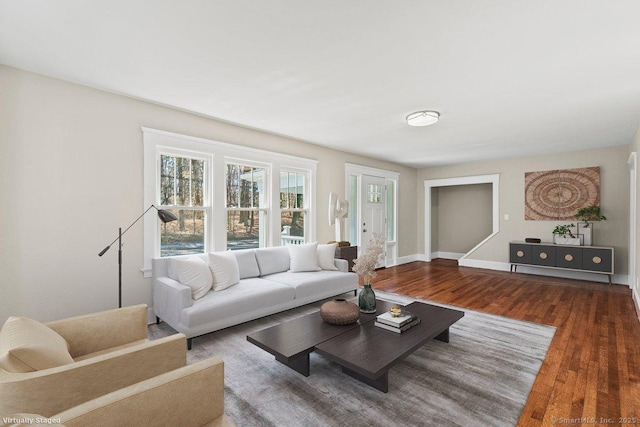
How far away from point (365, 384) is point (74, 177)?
3.28 meters

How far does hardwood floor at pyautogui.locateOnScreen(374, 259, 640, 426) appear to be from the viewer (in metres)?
1.98

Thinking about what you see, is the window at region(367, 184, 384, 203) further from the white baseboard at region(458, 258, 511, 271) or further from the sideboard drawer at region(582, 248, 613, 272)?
the sideboard drawer at region(582, 248, 613, 272)

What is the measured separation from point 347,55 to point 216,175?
2436mm

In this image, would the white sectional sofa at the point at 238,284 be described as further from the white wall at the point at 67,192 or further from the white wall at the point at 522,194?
the white wall at the point at 522,194

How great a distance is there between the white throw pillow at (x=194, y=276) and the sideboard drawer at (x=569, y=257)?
6232 mm

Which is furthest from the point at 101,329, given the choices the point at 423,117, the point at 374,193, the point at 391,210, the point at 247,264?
the point at 391,210

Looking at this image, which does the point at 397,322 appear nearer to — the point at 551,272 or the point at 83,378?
the point at 83,378

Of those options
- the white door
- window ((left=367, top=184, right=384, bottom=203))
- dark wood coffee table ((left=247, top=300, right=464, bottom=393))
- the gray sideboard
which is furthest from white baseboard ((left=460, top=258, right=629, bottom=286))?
dark wood coffee table ((left=247, top=300, right=464, bottom=393))

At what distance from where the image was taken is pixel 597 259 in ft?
17.4

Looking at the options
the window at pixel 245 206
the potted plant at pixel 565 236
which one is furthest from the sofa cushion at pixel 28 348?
the potted plant at pixel 565 236

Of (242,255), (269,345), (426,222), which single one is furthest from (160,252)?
(426,222)

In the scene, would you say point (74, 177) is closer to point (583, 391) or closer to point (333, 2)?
point (333, 2)

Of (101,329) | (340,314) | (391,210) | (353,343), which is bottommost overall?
(353,343)

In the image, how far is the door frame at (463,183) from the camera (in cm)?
684
